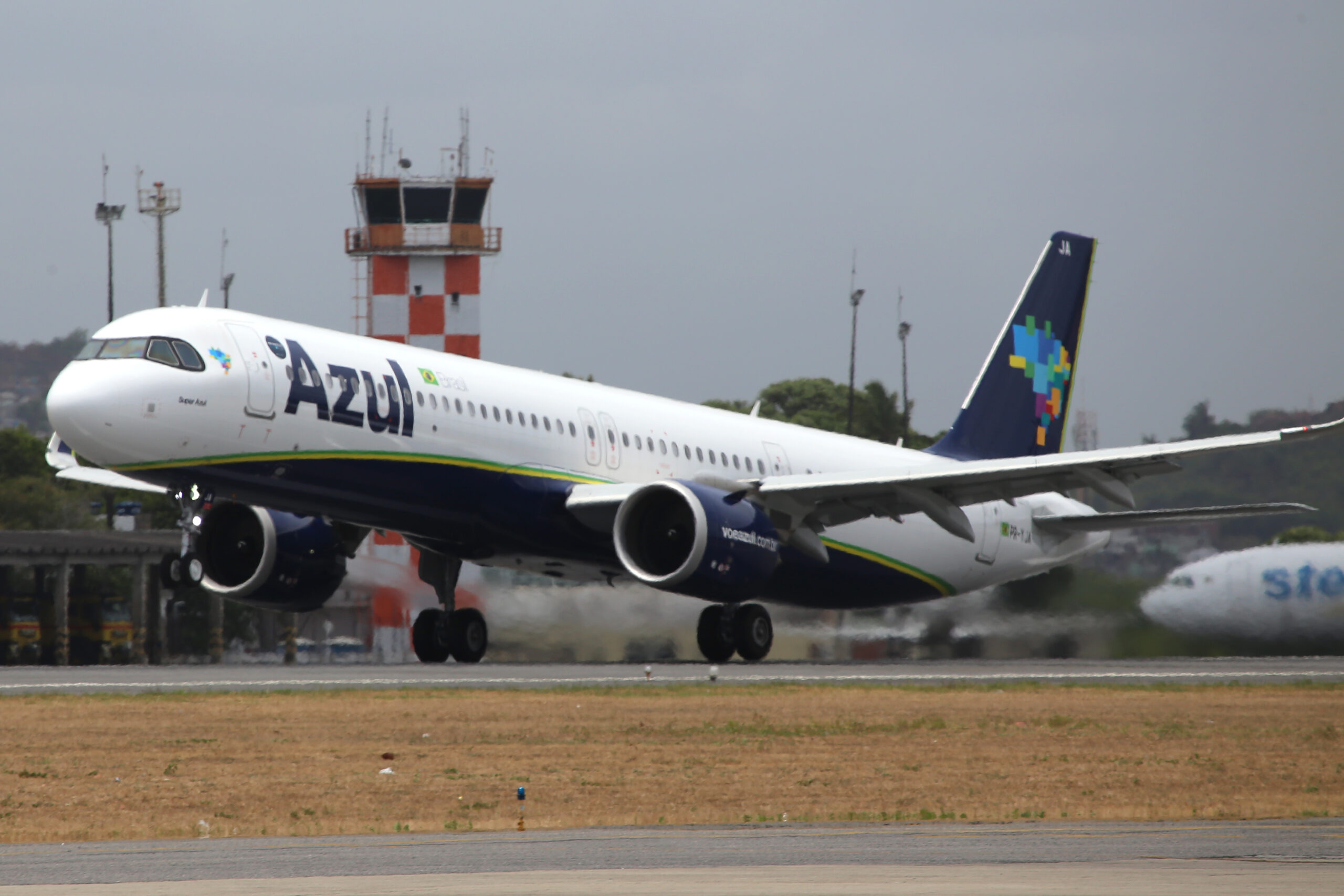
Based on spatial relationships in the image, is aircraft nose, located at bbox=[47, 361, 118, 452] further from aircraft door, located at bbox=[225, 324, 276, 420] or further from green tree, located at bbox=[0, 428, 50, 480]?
green tree, located at bbox=[0, 428, 50, 480]

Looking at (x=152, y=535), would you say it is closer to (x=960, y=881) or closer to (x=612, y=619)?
(x=612, y=619)

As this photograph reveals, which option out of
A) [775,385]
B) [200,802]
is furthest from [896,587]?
[775,385]

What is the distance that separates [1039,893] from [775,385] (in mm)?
105497

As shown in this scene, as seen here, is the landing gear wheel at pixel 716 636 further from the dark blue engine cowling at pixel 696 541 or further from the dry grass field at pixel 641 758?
the dry grass field at pixel 641 758

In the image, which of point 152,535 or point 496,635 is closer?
point 496,635

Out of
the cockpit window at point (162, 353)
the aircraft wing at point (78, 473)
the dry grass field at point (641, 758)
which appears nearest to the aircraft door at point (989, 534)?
the dry grass field at point (641, 758)

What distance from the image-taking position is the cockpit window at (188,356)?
24031mm

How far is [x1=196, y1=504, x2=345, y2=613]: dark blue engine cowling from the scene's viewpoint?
29.1 m

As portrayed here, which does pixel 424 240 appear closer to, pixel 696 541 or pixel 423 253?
pixel 423 253

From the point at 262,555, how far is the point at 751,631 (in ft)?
27.3

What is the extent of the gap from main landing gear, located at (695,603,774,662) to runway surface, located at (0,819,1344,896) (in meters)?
17.9

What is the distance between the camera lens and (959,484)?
28578 millimetres

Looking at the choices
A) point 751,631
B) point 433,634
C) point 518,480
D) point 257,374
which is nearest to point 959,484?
point 751,631

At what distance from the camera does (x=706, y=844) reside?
1085 centimetres
